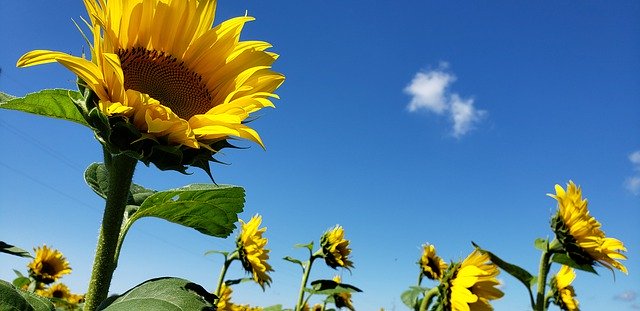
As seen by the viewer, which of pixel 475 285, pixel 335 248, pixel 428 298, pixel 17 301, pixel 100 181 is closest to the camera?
pixel 17 301

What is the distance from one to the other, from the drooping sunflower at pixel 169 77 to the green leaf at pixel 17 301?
1.14ft

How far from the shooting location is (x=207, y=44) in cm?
159

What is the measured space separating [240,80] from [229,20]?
0.61 ft

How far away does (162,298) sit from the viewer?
1187 millimetres

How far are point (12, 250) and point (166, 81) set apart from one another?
925mm

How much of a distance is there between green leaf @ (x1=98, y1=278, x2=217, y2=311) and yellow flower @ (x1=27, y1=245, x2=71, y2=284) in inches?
283

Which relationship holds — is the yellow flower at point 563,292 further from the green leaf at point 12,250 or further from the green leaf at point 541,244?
the green leaf at point 12,250

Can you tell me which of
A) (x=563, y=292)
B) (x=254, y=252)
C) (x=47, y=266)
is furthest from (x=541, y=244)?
(x=47, y=266)

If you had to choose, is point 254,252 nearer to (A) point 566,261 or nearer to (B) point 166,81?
(A) point 566,261

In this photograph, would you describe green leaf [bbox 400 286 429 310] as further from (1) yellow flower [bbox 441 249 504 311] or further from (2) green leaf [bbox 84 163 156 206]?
(2) green leaf [bbox 84 163 156 206]

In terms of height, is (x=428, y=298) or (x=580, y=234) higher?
(x=580, y=234)

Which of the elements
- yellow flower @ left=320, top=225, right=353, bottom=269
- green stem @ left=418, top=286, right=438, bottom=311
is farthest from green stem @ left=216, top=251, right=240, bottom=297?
green stem @ left=418, top=286, right=438, bottom=311

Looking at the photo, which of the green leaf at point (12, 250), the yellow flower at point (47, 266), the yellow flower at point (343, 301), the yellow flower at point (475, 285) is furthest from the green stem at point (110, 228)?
the yellow flower at point (343, 301)

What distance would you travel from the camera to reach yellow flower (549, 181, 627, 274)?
4418mm
